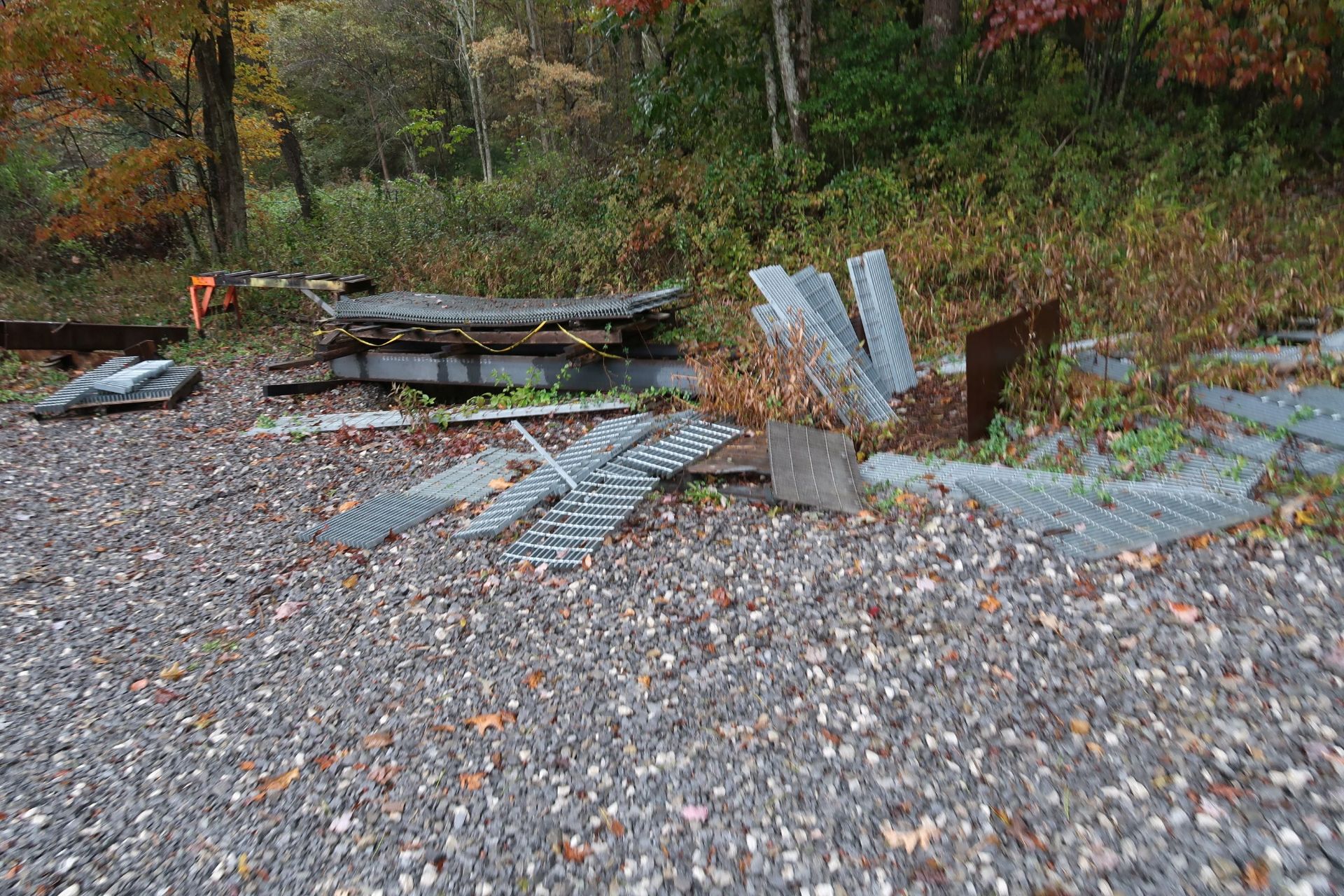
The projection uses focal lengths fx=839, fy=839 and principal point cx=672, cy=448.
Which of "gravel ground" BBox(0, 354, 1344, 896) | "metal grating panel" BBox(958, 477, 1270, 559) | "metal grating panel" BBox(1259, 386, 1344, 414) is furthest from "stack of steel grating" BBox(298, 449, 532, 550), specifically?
"metal grating panel" BBox(1259, 386, 1344, 414)

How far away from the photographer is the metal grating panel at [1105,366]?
5676 millimetres

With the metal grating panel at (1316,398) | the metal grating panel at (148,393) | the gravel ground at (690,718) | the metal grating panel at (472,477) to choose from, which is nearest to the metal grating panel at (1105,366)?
the metal grating panel at (1316,398)

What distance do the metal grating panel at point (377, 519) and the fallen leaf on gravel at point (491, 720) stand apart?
2051 millimetres

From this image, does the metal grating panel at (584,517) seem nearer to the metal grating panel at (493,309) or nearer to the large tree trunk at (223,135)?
the metal grating panel at (493,309)

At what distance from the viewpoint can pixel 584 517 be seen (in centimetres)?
486

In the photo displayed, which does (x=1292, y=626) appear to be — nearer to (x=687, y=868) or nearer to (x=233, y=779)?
(x=687, y=868)

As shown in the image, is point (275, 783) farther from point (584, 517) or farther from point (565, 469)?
point (565, 469)

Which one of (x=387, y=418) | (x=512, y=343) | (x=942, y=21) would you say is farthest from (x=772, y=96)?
(x=387, y=418)

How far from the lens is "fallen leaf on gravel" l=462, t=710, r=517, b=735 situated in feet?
10.4

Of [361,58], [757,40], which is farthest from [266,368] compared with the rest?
[361,58]

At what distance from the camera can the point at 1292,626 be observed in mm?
3170

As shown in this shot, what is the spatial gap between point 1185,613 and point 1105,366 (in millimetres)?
2894

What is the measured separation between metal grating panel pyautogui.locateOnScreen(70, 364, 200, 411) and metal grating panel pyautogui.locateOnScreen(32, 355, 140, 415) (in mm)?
57

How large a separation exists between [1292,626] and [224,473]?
22.5ft
